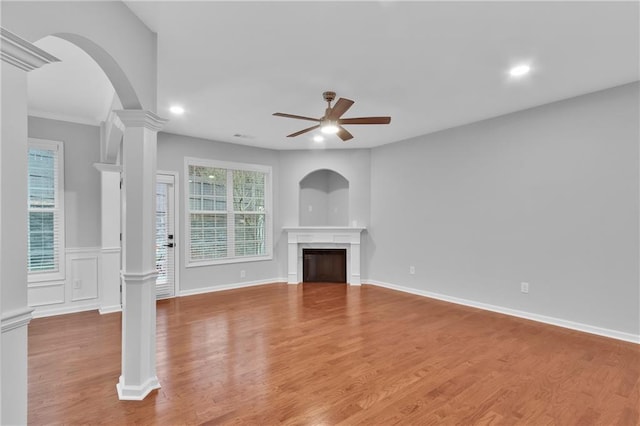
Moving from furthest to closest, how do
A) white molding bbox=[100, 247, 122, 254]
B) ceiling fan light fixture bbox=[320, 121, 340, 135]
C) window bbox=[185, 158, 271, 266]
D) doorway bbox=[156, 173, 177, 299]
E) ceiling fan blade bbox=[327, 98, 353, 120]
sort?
1. window bbox=[185, 158, 271, 266]
2. doorway bbox=[156, 173, 177, 299]
3. white molding bbox=[100, 247, 122, 254]
4. ceiling fan light fixture bbox=[320, 121, 340, 135]
5. ceiling fan blade bbox=[327, 98, 353, 120]

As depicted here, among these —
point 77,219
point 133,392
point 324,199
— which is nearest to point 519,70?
point 133,392

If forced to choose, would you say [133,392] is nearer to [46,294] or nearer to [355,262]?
[46,294]

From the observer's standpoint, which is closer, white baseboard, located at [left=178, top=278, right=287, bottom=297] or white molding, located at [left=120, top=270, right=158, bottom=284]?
white molding, located at [left=120, top=270, right=158, bottom=284]

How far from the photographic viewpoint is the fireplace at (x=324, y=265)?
648 centimetres

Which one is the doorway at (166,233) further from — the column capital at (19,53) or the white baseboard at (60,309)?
the column capital at (19,53)

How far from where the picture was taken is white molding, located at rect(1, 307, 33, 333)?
1.31 m

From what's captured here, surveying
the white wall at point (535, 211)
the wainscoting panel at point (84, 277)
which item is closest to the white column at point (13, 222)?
the wainscoting panel at point (84, 277)

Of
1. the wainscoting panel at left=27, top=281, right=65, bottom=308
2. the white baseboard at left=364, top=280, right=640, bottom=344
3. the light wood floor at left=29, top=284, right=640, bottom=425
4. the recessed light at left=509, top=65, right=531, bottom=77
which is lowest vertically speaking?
the light wood floor at left=29, top=284, right=640, bottom=425

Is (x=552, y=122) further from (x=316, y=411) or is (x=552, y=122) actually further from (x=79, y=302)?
(x=79, y=302)

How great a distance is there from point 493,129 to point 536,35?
2203mm

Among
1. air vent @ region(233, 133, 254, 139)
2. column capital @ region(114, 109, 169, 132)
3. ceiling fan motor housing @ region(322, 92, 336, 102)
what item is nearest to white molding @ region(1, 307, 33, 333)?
column capital @ region(114, 109, 169, 132)

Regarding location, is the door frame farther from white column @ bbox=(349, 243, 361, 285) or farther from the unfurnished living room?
white column @ bbox=(349, 243, 361, 285)

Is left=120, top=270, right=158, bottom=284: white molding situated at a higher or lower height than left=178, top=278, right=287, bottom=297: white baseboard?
higher

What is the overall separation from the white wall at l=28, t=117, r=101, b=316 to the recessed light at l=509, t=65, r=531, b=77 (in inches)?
211
